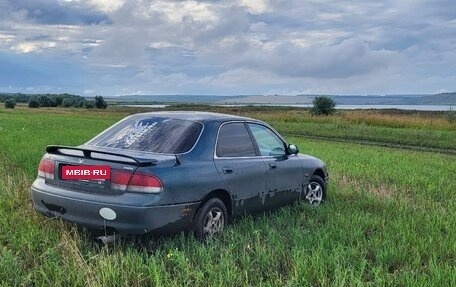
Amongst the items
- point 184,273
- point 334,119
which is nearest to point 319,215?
point 184,273

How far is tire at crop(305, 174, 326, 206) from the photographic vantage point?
25.4 ft

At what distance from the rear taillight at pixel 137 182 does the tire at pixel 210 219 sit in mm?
646

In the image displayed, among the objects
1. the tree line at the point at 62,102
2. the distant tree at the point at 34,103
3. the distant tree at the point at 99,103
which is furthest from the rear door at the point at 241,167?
the distant tree at the point at 34,103

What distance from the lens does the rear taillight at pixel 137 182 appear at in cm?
505

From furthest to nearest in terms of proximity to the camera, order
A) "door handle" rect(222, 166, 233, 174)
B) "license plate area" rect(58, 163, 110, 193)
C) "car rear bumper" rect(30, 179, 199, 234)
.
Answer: "door handle" rect(222, 166, 233, 174), "license plate area" rect(58, 163, 110, 193), "car rear bumper" rect(30, 179, 199, 234)

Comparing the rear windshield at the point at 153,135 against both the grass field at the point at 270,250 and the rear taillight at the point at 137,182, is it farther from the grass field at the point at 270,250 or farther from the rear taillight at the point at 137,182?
the grass field at the point at 270,250

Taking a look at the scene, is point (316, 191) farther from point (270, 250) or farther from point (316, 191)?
point (270, 250)

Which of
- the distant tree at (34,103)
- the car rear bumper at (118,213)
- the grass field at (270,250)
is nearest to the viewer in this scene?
the grass field at (270,250)

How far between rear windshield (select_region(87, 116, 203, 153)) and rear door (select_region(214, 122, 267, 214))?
38 cm

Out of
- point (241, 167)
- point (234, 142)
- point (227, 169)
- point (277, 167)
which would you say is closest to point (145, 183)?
point (227, 169)

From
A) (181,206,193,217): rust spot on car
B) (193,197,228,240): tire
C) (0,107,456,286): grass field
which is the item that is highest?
(181,206,193,217): rust spot on car

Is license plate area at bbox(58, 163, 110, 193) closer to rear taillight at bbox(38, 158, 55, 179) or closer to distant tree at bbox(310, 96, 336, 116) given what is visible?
rear taillight at bbox(38, 158, 55, 179)

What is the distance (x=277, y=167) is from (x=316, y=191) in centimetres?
127

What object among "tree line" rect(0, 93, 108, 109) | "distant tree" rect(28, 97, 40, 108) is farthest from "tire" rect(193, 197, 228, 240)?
"distant tree" rect(28, 97, 40, 108)
